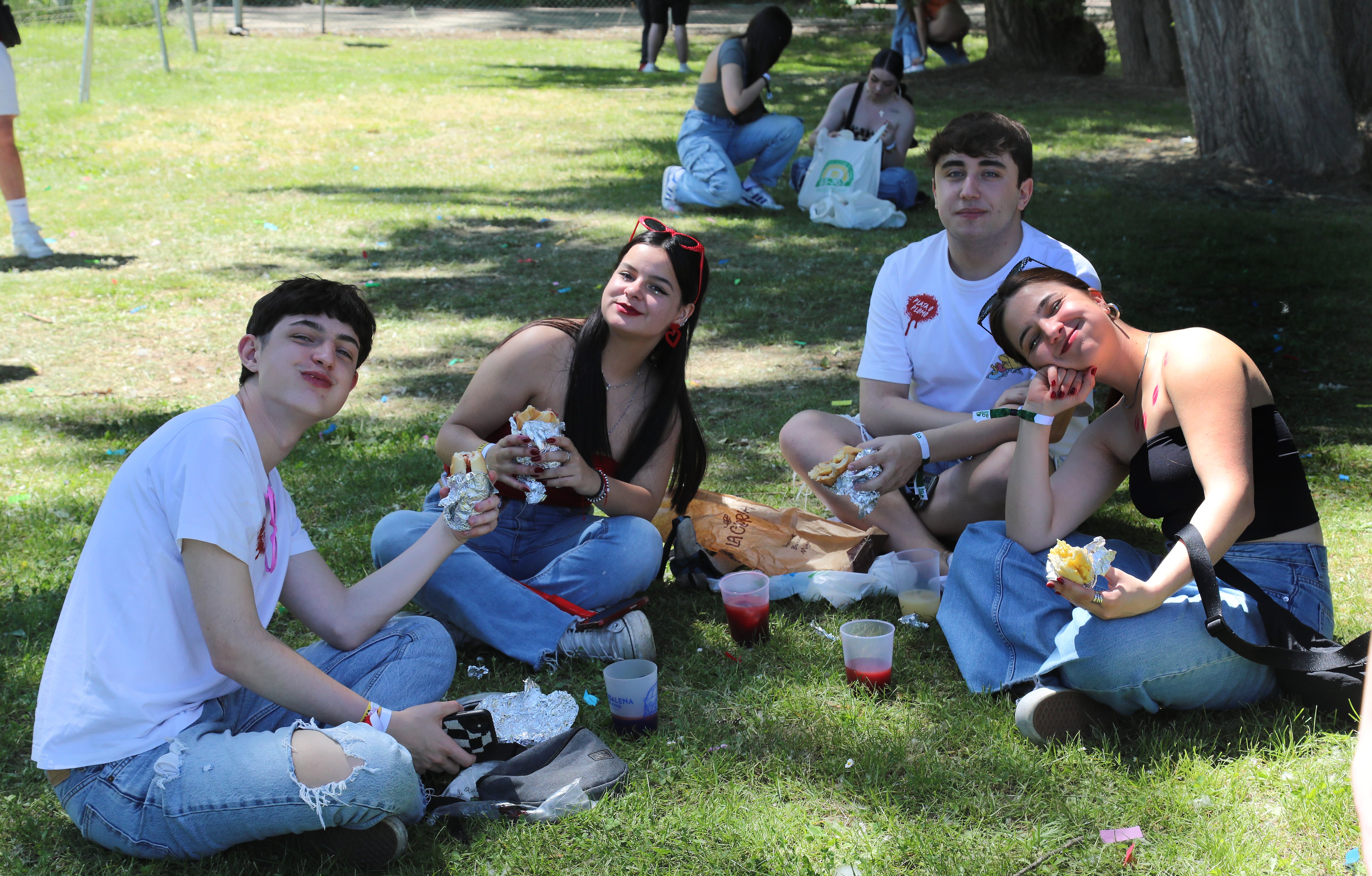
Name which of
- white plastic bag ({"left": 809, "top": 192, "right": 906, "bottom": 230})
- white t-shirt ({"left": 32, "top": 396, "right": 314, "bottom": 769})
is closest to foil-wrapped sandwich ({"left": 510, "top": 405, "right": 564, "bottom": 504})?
white t-shirt ({"left": 32, "top": 396, "right": 314, "bottom": 769})

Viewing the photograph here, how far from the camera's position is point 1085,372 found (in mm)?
2971

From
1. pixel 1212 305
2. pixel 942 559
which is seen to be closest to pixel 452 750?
pixel 942 559

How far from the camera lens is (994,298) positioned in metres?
3.12

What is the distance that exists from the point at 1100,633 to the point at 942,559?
1100mm

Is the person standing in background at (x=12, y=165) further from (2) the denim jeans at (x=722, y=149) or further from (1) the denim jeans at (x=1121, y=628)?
(1) the denim jeans at (x=1121, y=628)

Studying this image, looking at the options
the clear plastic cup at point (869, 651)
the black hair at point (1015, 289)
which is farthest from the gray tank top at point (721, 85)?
the clear plastic cup at point (869, 651)

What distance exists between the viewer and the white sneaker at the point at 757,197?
9641mm

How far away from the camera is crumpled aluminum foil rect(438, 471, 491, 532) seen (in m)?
2.75

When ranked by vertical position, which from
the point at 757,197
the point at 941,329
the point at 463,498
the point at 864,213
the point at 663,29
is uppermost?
the point at 663,29

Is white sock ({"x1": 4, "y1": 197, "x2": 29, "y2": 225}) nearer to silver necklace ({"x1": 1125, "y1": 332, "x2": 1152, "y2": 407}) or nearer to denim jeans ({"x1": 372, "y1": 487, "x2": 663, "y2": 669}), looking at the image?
denim jeans ({"x1": 372, "y1": 487, "x2": 663, "y2": 669})

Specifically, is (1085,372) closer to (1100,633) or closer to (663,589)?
(1100,633)

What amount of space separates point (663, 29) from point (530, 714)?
55.9 ft

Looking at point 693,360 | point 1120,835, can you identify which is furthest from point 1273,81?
point 1120,835

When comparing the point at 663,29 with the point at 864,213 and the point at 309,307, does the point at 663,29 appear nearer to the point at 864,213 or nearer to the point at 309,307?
the point at 864,213
